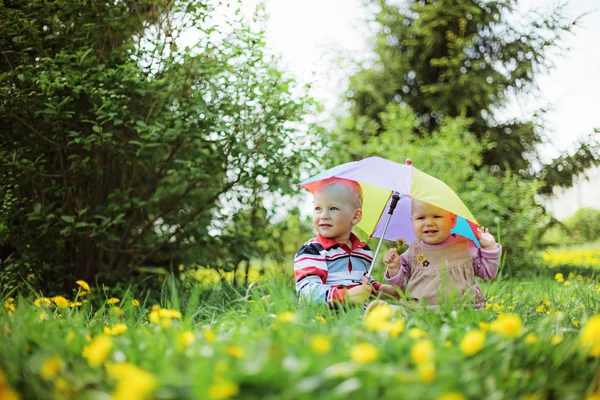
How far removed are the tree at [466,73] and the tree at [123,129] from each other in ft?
13.5

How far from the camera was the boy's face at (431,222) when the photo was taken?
2725 millimetres

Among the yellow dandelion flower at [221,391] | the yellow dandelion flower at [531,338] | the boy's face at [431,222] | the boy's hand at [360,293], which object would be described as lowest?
the yellow dandelion flower at [531,338]

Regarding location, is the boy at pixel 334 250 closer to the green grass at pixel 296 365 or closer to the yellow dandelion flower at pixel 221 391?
the green grass at pixel 296 365

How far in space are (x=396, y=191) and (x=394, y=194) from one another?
0.25 metres

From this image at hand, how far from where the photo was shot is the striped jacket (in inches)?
103

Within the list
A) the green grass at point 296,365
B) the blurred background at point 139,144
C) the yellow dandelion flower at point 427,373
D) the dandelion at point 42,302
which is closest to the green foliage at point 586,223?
the blurred background at point 139,144

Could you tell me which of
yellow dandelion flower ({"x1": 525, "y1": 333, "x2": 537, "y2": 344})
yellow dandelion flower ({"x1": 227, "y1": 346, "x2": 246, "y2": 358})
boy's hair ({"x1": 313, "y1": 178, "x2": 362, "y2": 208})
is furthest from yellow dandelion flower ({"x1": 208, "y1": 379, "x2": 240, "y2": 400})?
boy's hair ({"x1": 313, "y1": 178, "x2": 362, "y2": 208})

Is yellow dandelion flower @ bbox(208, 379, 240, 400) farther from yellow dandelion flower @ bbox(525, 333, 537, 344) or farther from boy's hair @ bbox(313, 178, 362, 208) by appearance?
boy's hair @ bbox(313, 178, 362, 208)

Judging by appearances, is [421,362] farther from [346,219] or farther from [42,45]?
[42,45]

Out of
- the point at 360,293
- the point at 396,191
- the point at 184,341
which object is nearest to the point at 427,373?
the point at 184,341

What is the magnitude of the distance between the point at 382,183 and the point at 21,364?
1700 millimetres

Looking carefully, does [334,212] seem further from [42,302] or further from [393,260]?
[42,302]

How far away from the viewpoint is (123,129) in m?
3.97

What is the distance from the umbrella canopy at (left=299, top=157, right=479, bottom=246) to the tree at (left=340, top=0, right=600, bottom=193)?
199 inches
